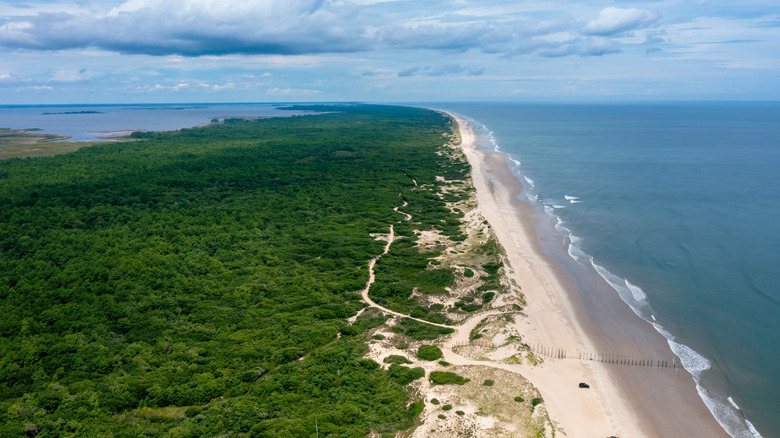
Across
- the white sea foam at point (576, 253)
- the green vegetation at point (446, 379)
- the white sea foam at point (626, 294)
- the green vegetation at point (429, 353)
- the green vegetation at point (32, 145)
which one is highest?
the green vegetation at point (32, 145)

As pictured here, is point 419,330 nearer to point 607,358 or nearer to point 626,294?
point 607,358

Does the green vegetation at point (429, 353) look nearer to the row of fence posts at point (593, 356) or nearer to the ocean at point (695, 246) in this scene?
the row of fence posts at point (593, 356)

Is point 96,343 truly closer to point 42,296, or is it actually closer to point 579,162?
point 42,296

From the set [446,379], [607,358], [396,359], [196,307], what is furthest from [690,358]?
[196,307]

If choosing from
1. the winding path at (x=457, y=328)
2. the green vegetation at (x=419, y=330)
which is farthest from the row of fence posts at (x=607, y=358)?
the green vegetation at (x=419, y=330)

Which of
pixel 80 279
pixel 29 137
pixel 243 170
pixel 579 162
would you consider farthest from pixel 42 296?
pixel 29 137

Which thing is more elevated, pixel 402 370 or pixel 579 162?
pixel 579 162
